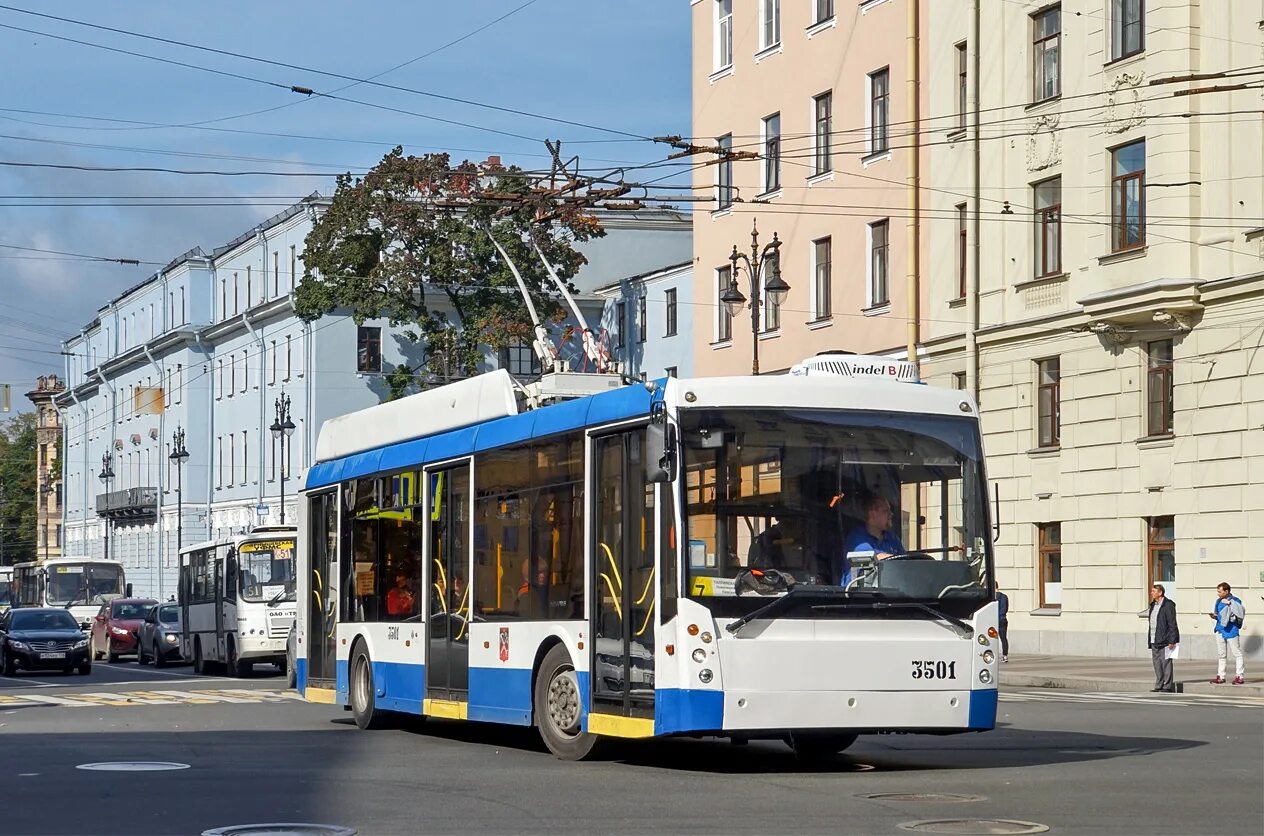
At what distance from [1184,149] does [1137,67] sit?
1966mm

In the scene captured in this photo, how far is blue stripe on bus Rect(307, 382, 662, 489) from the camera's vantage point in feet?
50.3

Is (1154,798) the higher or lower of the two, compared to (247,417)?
lower

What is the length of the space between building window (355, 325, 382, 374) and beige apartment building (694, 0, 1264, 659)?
35.8 metres

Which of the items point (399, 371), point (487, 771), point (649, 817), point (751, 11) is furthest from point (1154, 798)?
point (399, 371)

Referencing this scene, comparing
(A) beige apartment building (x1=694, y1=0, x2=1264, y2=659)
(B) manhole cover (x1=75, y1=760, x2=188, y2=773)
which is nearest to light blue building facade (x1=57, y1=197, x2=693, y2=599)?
(A) beige apartment building (x1=694, y1=0, x2=1264, y2=659)

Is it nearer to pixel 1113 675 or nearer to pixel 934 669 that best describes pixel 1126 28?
pixel 1113 675

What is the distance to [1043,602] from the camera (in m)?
39.2

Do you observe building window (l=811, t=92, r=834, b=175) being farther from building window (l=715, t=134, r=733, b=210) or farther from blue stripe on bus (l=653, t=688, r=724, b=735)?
blue stripe on bus (l=653, t=688, r=724, b=735)

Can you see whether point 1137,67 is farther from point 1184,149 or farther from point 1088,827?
point 1088,827

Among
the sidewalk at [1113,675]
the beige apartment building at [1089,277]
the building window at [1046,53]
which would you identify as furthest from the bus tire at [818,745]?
the building window at [1046,53]

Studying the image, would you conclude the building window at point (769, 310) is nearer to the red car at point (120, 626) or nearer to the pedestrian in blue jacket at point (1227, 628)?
the red car at point (120, 626)

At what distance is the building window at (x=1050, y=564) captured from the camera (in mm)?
38625

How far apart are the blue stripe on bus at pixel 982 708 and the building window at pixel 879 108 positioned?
29159mm

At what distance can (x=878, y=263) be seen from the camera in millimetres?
43750
